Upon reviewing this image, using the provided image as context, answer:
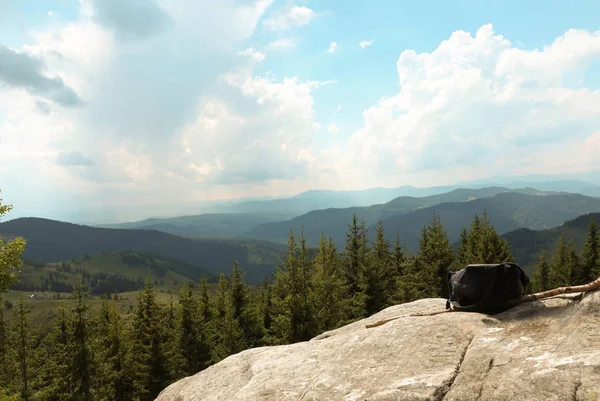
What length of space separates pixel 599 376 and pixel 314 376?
5.33m

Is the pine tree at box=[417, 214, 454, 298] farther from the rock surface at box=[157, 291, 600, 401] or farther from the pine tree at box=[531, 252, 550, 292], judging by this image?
the pine tree at box=[531, 252, 550, 292]

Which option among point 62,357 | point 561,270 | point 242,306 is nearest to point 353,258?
point 242,306

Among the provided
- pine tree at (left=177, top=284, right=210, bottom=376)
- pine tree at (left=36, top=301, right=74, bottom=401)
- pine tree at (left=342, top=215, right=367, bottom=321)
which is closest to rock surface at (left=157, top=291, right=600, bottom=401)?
pine tree at (left=36, top=301, right=74, bottom=401)

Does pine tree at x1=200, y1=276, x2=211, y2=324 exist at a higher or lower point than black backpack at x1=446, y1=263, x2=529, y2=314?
lower

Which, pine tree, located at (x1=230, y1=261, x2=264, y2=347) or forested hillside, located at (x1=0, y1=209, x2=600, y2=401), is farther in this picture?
pine tree, located at (x1=230, y1=261, x2=264, y2=347)

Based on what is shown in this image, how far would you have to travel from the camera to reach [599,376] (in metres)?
4.62

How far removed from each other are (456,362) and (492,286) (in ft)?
8.36

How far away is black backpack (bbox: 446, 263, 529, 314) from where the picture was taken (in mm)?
7891

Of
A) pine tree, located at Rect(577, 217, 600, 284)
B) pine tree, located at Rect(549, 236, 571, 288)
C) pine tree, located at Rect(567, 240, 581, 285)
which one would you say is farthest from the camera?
pine tree, located at Rect(549, 236, 571, 288)

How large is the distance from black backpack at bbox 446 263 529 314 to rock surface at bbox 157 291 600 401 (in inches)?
12.9

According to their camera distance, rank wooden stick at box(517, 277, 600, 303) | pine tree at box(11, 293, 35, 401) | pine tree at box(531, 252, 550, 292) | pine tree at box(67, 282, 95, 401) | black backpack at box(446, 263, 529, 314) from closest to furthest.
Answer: wooden stick at box(517, 277, 600, 303) → black backpack at box(446, 263, 529, 314) → pine tree at box(67, 282, 95, 401) → pine tree at box(11, 293, 35, 401) → pine tree at box(531, 252, 550, 292)

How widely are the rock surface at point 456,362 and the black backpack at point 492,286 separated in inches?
12.9

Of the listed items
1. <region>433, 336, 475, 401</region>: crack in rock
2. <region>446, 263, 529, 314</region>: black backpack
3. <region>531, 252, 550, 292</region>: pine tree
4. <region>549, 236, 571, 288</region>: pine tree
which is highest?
<region>446, 263, 529, 314</region>: black backpack

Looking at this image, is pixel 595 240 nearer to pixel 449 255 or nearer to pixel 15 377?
pixel 449 255
